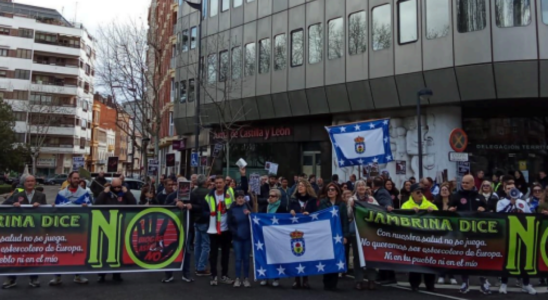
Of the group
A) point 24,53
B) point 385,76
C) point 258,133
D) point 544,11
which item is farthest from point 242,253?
point 24,53

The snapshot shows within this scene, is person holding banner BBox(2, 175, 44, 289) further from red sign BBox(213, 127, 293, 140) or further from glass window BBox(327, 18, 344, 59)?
red sign BBox(213, 127, 293, 140)

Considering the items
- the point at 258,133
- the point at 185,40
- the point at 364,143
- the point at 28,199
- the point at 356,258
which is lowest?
the point at 356,258

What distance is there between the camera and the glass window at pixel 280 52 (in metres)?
25.9

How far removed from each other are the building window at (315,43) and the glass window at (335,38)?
0.53 meters

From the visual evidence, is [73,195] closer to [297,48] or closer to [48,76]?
[297,48]

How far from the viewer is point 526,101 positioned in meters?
18.5

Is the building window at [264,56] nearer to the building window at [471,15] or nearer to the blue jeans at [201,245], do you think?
the building window at [471,15]

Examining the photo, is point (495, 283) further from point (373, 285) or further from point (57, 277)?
point (57, 277)

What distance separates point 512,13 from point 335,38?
8.14 meters

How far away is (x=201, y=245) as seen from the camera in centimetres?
Answer: 927

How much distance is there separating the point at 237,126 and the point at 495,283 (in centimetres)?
2228

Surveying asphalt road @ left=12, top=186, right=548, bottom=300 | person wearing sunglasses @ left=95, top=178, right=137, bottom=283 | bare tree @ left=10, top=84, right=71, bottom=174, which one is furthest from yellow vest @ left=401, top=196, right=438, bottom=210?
bare tree @ left=10, top=84, right=71, bottom=174

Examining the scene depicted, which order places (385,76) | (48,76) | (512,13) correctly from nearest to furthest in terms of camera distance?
(512,13) → (385,76) → (48,76)

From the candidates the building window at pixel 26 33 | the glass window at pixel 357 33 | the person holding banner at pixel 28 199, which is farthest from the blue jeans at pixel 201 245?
the building window at pixel 26 33
